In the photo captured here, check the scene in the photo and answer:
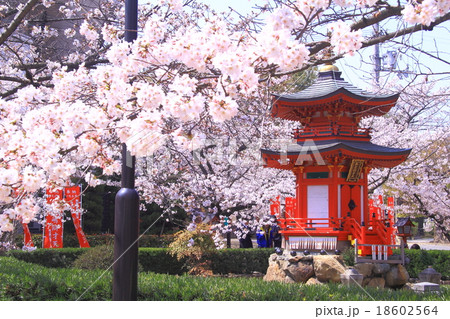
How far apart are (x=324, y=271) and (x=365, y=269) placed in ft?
4.08

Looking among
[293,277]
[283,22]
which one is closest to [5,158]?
[283,22]

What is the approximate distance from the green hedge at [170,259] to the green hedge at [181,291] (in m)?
8.02

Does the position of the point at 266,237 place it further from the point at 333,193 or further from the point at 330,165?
the point at 330,165

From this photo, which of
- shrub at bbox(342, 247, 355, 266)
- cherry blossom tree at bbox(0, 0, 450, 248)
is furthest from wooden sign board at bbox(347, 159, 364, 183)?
cherry blossom tree at bbox(0, 0, 450, 248)

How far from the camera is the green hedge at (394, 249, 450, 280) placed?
16422 millimetres

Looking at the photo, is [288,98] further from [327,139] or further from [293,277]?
[293,277]

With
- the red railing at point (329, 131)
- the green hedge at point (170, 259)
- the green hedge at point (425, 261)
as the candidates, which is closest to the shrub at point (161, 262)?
the green hedge at point (170, 259)

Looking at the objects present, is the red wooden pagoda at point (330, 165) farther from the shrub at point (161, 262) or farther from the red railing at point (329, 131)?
the shrub at point (161, 262)

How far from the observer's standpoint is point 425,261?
16422 mm

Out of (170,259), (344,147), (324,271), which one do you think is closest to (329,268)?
(324,271)

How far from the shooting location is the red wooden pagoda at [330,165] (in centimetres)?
1227

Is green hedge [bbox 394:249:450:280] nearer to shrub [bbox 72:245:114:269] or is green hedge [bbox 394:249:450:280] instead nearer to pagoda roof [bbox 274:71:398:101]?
pagoda roof [bbox 274:71:398:101]

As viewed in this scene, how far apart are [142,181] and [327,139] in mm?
6375

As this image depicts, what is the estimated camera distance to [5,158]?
4.53m
